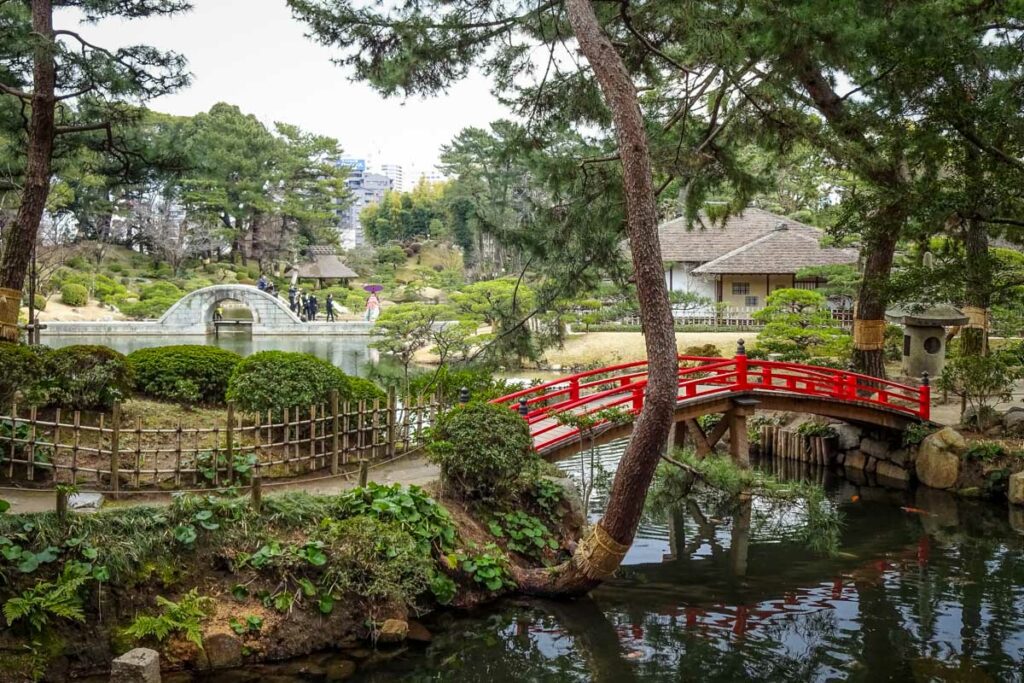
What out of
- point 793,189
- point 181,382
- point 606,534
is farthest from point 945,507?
point 793,189

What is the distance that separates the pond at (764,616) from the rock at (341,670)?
141 mm

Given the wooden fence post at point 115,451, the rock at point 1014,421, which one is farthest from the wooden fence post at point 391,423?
the rock at point 1014,421

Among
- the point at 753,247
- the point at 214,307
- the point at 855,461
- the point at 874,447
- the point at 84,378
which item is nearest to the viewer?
the point at 84,378

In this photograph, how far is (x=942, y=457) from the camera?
1662 cm

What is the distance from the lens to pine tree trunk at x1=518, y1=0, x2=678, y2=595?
930 centimetres

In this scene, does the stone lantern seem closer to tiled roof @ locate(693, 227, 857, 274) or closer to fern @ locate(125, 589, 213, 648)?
tiled roof @ locate(693, 227, 857, 274)

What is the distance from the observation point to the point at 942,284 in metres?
13.3

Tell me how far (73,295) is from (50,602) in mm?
36588

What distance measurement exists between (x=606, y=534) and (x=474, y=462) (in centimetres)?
196

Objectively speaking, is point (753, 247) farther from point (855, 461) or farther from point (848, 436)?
point (855, 461)

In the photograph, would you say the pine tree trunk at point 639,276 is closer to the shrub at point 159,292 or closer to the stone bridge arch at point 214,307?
the stone bridge arch at point 214,307

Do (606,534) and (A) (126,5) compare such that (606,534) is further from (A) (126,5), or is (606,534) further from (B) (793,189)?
(B) (793,189)

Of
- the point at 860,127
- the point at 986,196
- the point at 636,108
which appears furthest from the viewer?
the point at 860,127

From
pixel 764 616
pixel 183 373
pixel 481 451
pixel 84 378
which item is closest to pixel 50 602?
pixel 84 378
